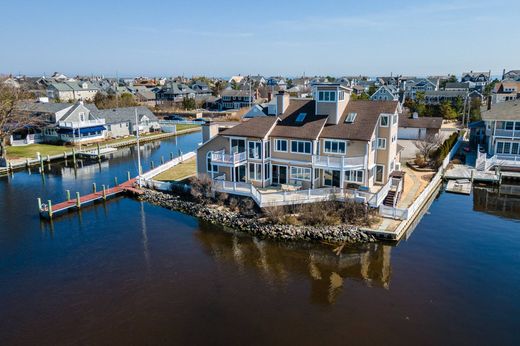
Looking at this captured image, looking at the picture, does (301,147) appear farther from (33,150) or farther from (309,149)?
(33,150)

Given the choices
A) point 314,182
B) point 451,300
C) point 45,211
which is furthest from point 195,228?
point 451,300

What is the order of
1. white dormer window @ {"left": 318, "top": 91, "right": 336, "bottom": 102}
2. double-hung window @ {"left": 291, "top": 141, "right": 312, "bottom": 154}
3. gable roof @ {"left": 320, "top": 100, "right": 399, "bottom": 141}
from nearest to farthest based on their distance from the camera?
gable roof @ {"left": 320, "top": 100, "right": 399, "bottom": 141} < double-hung window @ {"left": 291, "top": 141, "right": 312, "bottom": 154} < white dormer window @ {"left": 318, "top": 91, "right": 336, "bottom": 102}

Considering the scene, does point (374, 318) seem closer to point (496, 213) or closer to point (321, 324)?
point (321, 324)

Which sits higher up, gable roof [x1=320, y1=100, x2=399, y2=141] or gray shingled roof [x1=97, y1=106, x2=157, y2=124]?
gable roof [x1=320, y1=100, x2=399, y2=141]

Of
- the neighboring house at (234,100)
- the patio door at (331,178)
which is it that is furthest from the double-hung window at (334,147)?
the neighboring house at (234,100)

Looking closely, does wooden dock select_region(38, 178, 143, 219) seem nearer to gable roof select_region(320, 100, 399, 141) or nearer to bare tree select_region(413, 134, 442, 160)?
gable roof select_region(320, 100, 399, 141)

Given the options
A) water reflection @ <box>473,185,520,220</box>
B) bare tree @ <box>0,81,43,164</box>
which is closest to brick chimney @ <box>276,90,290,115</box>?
water reflection @ <box>473,185,520,220</box>
